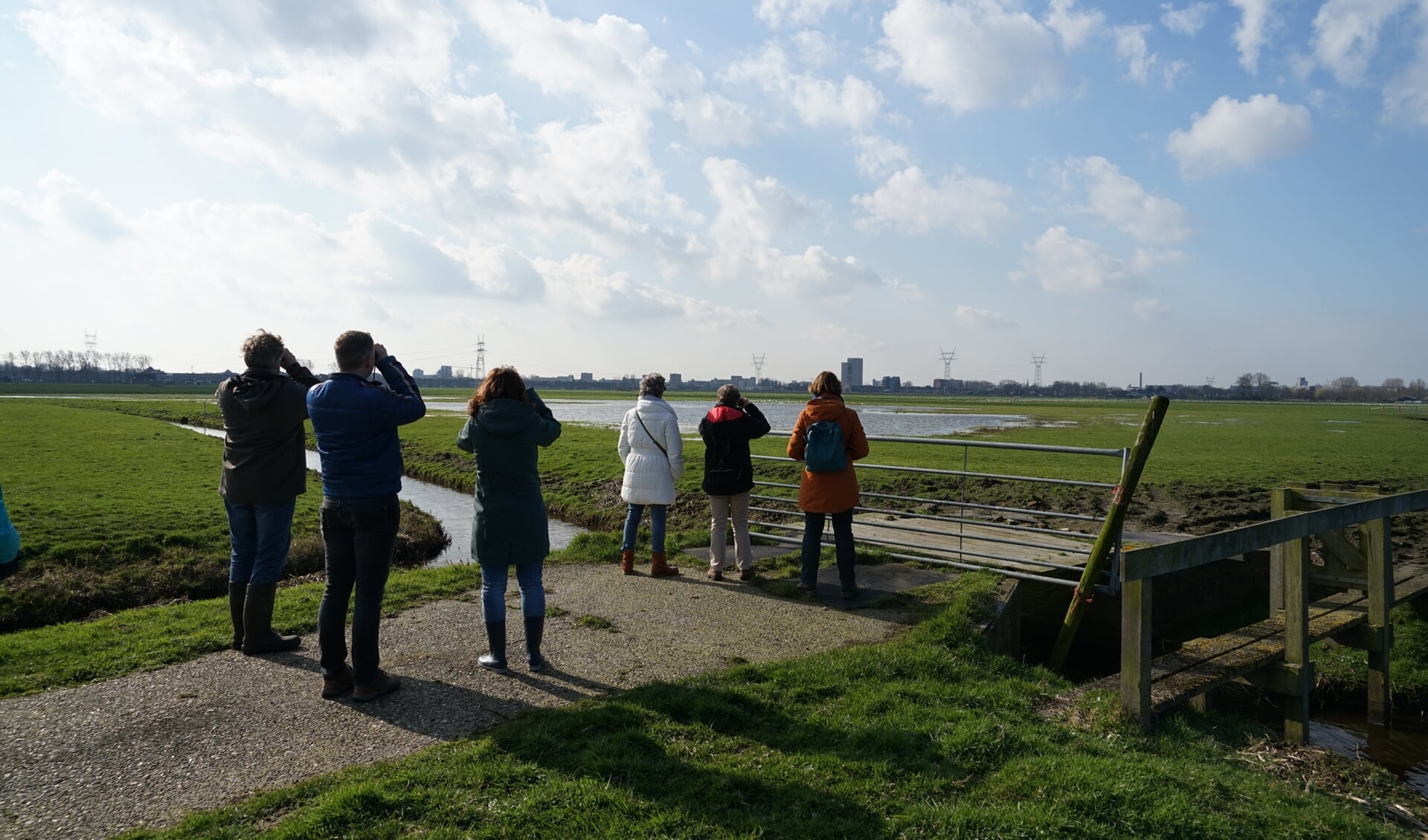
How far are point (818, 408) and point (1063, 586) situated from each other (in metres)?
4.19

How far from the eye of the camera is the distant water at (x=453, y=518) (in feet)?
47.6

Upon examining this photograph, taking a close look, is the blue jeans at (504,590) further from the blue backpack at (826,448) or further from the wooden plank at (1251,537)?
the wooden plank at (1251,537)

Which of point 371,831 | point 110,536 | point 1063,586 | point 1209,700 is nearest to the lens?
point 371,831

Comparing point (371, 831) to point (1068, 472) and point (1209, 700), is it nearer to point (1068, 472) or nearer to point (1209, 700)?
point (1209, 700)

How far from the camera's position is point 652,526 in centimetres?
845

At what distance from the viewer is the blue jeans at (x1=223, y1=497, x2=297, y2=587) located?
574 cm

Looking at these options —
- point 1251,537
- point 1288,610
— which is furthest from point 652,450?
point 1288,610

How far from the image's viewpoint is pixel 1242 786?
437 cm

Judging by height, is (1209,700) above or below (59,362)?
below

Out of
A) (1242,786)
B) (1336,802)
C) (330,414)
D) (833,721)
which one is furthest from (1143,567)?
(330,414)

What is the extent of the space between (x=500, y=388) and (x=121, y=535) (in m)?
10.4

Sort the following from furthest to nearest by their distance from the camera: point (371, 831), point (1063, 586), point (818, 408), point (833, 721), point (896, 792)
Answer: point (1063, 586) → point (818, 408) → point (833, 721) → point (896, 792) → point (371, 831)

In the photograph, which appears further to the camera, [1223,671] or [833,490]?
[833,490]

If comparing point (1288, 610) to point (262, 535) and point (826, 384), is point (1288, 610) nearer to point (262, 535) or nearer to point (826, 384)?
point (826, 384)
